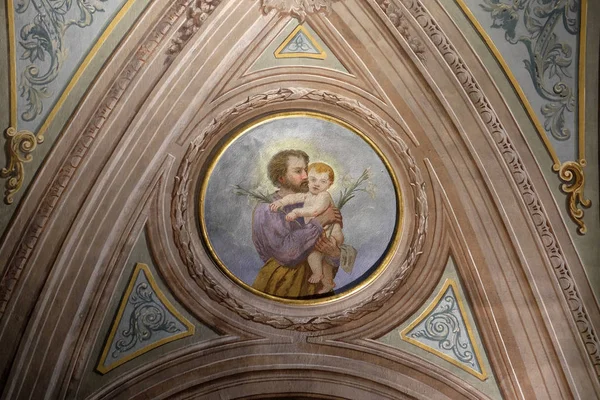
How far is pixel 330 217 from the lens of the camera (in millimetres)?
10234

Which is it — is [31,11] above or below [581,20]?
below

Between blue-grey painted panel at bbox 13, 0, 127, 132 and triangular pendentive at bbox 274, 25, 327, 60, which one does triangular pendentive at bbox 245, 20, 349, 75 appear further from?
blue-grey painted panel at bbox 13, 0, 127, 132

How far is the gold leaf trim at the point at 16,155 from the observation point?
9.12m

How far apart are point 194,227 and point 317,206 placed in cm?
115

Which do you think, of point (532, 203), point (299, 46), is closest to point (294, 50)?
point (299, 46)

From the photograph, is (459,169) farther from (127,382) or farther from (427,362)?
(127,382)

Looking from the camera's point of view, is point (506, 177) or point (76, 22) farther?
point (506, 177)

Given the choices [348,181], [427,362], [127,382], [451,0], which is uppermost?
[451,0]

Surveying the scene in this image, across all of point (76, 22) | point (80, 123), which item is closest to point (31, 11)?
point (76, 22)

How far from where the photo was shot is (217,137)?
1003 cm

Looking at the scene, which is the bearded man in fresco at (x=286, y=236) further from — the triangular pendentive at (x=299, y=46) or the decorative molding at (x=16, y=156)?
the decorative molding at (x=16, y=156)

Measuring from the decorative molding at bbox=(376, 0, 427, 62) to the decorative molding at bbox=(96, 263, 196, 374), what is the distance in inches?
122

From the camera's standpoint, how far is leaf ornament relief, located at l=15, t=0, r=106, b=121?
906 cm

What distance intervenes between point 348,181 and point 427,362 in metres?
1.82
